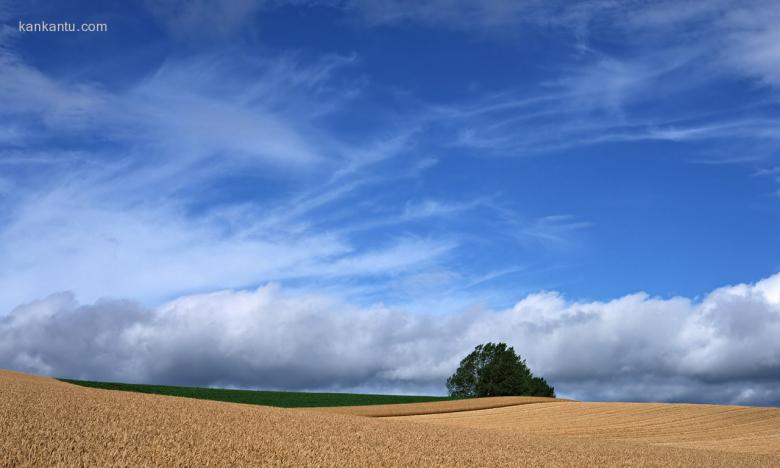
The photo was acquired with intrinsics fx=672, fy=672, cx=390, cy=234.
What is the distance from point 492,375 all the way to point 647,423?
29690 millimetres

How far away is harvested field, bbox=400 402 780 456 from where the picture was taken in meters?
22.6

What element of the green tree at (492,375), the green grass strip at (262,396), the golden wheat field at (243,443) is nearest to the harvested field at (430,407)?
the green grass strip at (262,396)

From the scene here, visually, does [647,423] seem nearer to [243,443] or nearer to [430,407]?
[430,407]

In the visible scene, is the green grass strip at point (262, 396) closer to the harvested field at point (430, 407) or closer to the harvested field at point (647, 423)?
the harvested field at point (430, 407)

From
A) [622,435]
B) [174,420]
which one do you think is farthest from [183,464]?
[622,435]

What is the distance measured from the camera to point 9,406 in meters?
10.3

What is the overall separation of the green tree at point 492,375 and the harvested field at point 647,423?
57.4 ft

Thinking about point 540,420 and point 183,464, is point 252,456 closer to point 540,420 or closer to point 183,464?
point 183,464

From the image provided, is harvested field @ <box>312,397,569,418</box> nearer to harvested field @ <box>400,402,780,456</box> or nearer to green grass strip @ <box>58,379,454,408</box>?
harvested field @ <box>400,402,780,456</box>

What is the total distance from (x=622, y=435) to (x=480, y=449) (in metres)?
14.2

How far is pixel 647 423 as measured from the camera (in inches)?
1102

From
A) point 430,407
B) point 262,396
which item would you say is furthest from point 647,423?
point 262,396

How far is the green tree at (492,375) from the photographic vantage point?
5644cm

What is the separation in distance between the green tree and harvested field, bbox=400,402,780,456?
17.5 metres
